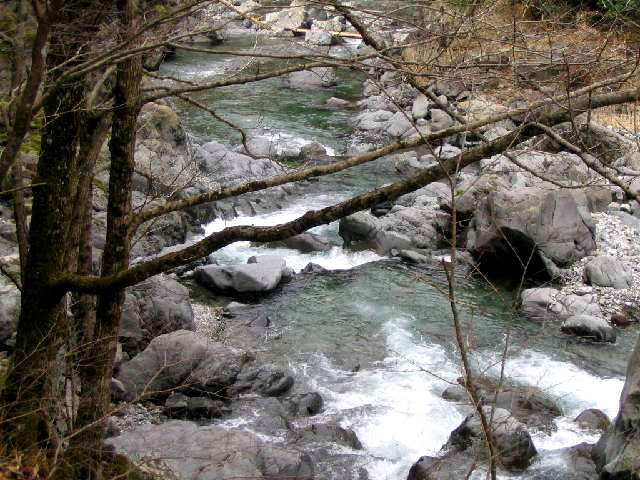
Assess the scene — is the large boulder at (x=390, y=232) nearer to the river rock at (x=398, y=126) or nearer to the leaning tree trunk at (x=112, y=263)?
the river rock at (x=398, y=126)

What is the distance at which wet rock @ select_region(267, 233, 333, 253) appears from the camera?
36.8ft

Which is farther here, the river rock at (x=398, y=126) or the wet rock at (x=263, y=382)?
the river rock at (x=398, y=126)

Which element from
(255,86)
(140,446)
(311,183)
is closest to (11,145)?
(140,446)

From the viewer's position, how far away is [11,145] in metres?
2.46

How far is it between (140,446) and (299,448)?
1.49 m

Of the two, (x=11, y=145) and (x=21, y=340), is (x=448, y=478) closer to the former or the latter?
(x=21, y=340)

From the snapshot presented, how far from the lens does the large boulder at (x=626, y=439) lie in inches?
210

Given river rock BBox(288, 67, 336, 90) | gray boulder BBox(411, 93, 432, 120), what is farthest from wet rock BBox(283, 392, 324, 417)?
river rock BBox(288, 67, 336, 90)

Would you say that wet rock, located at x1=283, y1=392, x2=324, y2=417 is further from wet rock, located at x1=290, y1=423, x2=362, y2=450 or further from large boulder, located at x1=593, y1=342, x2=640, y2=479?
large boulder, located at x1=593, y1=342, x2=640, y2=479

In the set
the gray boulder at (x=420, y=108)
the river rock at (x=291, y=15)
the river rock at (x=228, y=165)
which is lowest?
the river rock at (x=228, y=165)

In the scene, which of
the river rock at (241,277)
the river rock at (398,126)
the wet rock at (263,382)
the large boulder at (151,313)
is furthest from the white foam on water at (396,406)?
the river rock at (398,126)

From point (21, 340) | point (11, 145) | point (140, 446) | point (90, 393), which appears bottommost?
point (140, 446)

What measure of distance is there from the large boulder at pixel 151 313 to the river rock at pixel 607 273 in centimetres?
535

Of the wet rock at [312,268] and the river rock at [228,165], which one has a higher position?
the river rock at [228,165]
